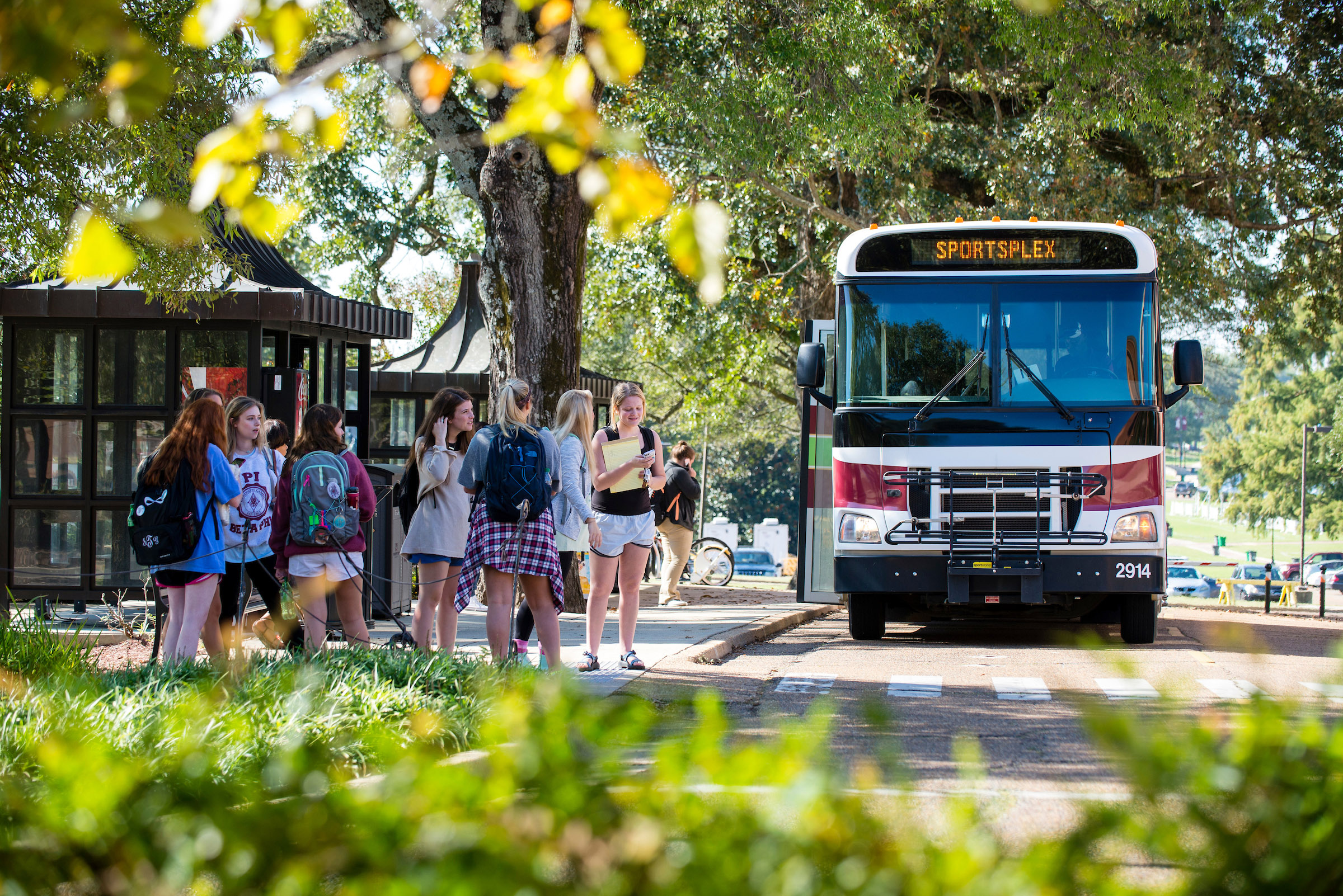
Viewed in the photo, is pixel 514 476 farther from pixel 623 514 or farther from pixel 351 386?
pixel 351 386

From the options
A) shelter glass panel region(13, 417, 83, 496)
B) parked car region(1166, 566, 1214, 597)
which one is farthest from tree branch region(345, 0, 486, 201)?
parked car region(1166, 566, 1214, 597)

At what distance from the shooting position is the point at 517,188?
40.8 feet

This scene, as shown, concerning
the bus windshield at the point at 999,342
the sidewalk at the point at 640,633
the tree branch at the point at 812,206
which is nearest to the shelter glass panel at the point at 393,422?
the sidewalk at the point at 640,633

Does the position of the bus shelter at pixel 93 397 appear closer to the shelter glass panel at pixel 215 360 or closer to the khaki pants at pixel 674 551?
the shelter glass panel at pixel 215 360

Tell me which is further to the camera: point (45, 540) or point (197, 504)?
point (45, 540)

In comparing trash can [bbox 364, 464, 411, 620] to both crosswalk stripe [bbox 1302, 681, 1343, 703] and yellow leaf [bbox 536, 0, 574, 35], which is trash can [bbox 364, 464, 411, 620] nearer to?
crosswalk stripe [bbox 1302, 681, 1343, 703]

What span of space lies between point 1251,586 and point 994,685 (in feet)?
202

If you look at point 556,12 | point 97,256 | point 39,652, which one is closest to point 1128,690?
point 39,652

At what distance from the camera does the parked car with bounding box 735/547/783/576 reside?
65062 mm

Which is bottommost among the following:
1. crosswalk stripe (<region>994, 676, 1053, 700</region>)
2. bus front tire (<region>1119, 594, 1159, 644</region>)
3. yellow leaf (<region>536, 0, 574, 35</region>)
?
crosswalk stripe (<region>994, 676, 1053, 700</region>)

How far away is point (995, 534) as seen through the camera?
35.2 feet

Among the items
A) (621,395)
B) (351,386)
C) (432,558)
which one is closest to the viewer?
(432,558)

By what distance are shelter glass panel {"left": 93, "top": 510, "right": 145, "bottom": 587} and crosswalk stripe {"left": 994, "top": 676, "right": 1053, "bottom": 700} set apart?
728 centimetres

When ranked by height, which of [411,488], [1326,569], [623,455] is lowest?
[1326,569]
